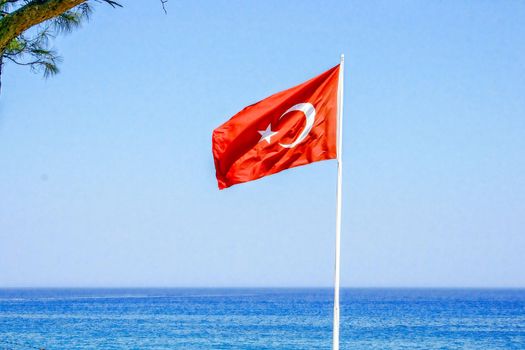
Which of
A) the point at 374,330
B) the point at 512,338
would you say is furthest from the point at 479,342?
the point at 374,330

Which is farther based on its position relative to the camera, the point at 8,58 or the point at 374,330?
the point at 374,330

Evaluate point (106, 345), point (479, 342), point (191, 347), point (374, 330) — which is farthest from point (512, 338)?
point (106, 345)

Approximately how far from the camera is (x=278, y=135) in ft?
31.8

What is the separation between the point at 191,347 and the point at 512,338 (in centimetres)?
1984

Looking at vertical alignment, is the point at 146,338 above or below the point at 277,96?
below

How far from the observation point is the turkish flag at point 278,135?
31.8 ft

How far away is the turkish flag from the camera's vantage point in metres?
9.68

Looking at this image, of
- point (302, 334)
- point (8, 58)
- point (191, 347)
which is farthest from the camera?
point (302, 334)

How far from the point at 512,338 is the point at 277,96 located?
4508 cm

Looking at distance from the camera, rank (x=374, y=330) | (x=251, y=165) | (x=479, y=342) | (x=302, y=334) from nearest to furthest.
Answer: (x=251, y=165) < (x=479, y=342) < (x=302, y=334) < (x=374, y=330)

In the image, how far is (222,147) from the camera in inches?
384

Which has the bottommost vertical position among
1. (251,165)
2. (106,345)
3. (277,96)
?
(106,345)

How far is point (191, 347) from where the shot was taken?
1674 inches

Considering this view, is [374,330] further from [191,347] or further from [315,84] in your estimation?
[315,84]
